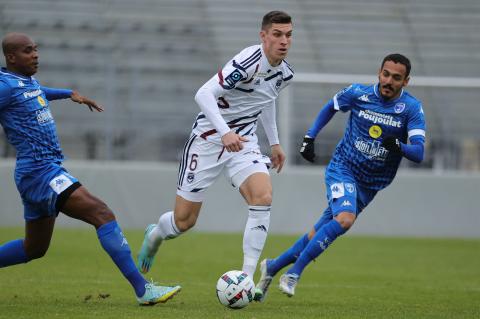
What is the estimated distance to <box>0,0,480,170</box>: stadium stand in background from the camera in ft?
53.2

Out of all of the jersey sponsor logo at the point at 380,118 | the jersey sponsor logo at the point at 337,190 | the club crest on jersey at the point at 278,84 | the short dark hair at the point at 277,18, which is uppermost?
the short dark hair at the point at 277,18

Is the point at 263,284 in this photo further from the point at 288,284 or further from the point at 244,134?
the point at 244,134

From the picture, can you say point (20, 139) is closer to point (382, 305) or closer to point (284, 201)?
point (382, 305)

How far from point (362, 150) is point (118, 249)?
245 cm

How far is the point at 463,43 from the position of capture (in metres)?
19.4

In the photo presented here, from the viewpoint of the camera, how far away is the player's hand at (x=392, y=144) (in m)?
7.50

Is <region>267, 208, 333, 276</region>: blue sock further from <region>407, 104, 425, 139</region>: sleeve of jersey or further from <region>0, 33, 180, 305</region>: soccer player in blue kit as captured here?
<region>0, 33, 180, 305</region>: soccer player in blue kit

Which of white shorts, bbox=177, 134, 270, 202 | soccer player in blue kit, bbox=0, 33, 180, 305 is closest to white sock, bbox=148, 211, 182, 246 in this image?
white shorts, bbox=177, 134, 270, 202

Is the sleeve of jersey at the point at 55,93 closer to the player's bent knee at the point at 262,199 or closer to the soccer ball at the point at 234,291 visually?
the player's bent knee at the point at 262,199

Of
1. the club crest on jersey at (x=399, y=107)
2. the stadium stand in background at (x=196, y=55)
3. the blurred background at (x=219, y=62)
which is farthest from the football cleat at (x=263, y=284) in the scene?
the stadium stand in background at (x=196, y=55)

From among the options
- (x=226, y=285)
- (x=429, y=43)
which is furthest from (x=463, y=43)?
(x=226, y=285)

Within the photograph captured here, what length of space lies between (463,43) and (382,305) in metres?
12.9

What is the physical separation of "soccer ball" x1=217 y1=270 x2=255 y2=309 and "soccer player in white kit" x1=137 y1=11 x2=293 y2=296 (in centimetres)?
37

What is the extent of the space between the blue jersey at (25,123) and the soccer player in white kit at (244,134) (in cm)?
126
